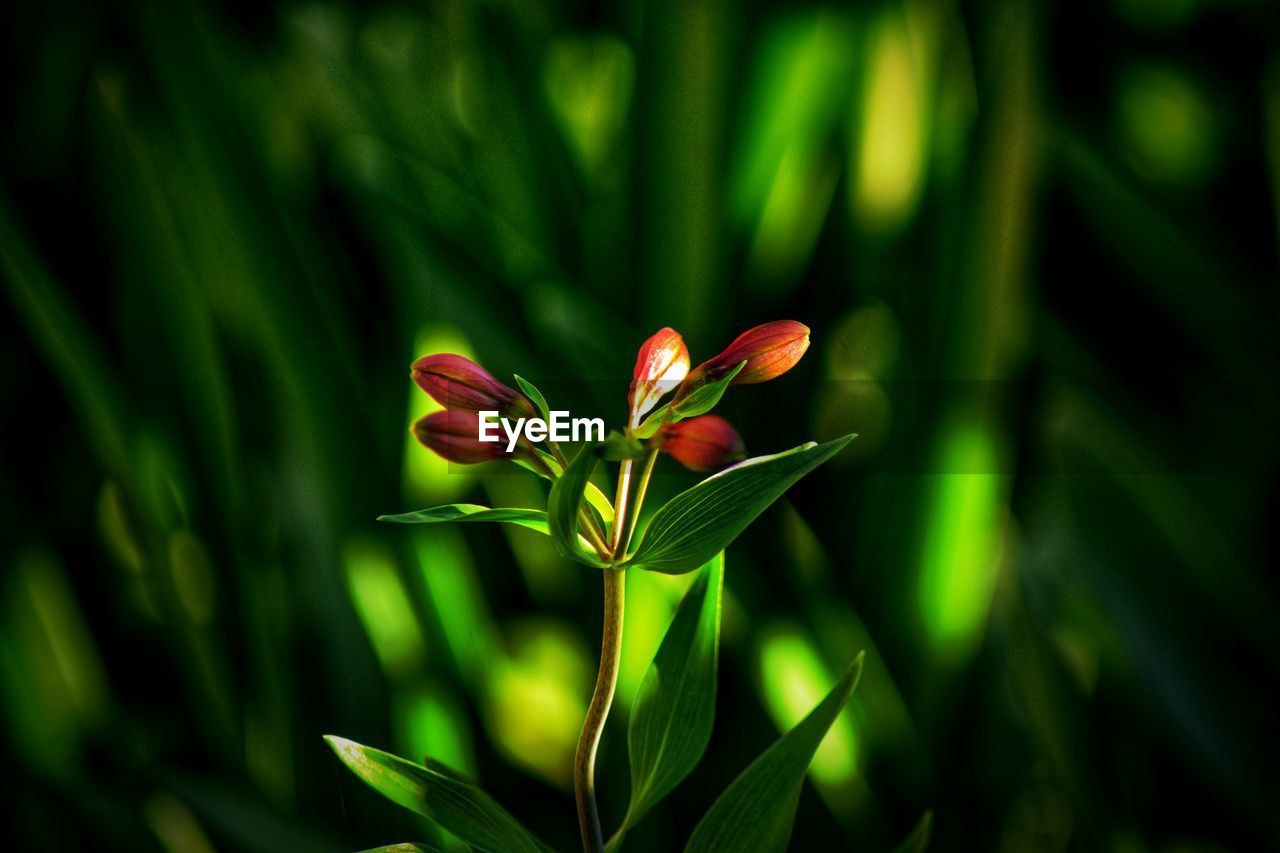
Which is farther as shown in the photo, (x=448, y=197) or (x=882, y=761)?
(x=448, y=197)

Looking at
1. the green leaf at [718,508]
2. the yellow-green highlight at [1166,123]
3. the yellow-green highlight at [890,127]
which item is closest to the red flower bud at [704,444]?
the green leaf at [718,508]

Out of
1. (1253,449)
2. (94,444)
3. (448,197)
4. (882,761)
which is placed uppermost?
(448,197)

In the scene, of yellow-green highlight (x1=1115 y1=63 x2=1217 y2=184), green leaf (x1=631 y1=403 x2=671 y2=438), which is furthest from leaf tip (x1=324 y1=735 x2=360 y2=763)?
yellow-green highlight (x1=1115 y1=63 x2=1217 y2=184)

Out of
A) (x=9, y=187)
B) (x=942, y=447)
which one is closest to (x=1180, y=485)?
(x=942, y=447)

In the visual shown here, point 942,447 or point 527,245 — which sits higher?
point 527,245

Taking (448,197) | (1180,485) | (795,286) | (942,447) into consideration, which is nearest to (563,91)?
(448,197)

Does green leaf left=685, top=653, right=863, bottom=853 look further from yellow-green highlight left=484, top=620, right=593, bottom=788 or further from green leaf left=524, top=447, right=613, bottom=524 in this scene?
yellow-green highlight left=484, top=620, right=593, bottom=788

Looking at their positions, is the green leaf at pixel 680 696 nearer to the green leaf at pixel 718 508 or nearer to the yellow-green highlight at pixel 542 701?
the green leaf at pixel 718 508

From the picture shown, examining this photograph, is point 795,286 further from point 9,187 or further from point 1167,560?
point 9,187
